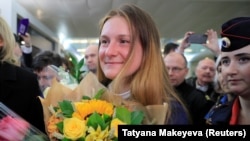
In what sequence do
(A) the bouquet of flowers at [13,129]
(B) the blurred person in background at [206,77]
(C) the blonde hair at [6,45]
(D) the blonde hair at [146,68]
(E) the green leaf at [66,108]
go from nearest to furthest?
(A) the bouquet of flowers at [13,129], (E) the green leaf at [66,108], (D) the blonde hair at [146,68], (C) the blonde hair at [6,45], (B) the blurred person in background at [206,77]

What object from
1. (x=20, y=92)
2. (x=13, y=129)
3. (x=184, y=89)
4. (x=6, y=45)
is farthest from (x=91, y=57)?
(x=13, y=129)

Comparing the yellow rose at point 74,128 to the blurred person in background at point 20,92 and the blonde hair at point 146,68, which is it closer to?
the blonde hair at point 146,68

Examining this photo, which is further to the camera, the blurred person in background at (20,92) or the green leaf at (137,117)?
the blurred person in background at (20,92)

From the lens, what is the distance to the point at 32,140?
767 mm

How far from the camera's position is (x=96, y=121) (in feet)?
2.65

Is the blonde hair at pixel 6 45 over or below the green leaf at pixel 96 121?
over

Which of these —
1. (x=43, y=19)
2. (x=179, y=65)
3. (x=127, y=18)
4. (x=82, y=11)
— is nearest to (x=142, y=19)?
(x=127, y=18)

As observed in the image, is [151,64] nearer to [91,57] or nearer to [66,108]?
[66,108]

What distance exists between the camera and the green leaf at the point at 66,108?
846 millimetres

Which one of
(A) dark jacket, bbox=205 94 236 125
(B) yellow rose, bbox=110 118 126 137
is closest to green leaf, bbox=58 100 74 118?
(B) yellow rose, bbox=110 118 126 137

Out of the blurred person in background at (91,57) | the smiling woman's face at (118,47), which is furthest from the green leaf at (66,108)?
the blurred person in background at (91,57)

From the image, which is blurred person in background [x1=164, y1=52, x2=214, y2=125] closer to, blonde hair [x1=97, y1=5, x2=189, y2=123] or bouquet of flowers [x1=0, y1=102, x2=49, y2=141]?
blonde hair [x1=97, y1=5, x2=189, y2=123]

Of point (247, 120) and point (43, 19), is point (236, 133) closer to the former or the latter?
point (247, 120)

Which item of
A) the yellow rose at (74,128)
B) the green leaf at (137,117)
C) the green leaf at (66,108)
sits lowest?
the yellow rose at (74,128)
